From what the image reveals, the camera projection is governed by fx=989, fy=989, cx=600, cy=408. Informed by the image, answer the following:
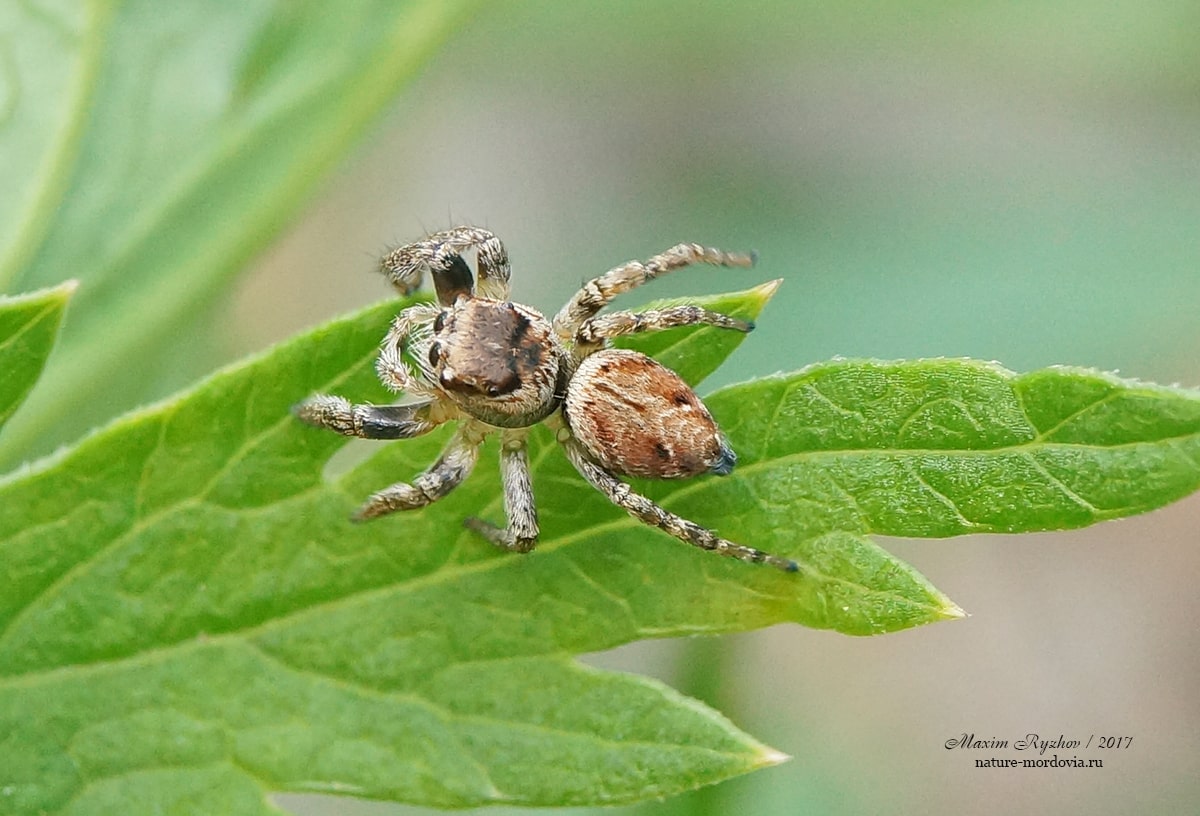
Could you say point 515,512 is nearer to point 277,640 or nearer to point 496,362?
point 277,640

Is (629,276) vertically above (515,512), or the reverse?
(629,276)

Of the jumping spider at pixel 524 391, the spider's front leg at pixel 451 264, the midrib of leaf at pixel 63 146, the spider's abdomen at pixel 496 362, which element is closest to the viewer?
the jumping spider at pixel 524 391

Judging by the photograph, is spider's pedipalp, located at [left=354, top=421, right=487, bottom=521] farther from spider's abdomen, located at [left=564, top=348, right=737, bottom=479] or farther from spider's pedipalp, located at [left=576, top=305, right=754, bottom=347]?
spider's pedipalp, located at [left=576, top=305, right=754, bottom=347]

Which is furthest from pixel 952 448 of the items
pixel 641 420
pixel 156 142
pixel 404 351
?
pixel 156 142

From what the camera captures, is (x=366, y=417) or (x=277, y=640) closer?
(x=277, y=640)

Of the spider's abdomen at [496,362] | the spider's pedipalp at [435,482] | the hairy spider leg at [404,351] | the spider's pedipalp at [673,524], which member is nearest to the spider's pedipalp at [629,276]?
the spider's abdomen at [496,362]

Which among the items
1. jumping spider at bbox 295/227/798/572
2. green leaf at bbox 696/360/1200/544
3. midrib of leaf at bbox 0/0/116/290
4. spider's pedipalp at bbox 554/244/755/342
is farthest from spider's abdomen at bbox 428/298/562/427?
midrib of leaf at bbox 0/0/116/290

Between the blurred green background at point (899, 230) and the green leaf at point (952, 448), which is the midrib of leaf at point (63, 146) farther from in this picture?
the green leaf at point (952, 448)

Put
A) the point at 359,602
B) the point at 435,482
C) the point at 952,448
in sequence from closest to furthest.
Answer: the point at 952,448
the point at 359,602
the point at 435,482
